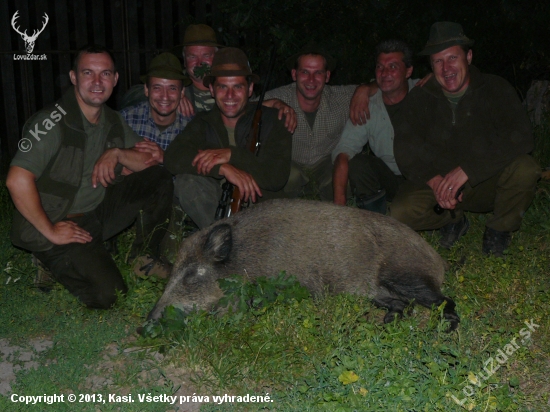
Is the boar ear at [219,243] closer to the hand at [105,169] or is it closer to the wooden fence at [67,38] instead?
the hand at [105,169]

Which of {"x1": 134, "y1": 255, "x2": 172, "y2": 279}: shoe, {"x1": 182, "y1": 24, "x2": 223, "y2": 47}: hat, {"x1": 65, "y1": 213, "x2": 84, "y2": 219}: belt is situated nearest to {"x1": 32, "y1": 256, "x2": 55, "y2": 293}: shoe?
{"x1": 65, "y1": 213, "x2": 84, "y2": 219}: belt

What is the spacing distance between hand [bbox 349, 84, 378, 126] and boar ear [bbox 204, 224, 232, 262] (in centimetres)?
235

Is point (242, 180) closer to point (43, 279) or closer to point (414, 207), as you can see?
point (414, 207)

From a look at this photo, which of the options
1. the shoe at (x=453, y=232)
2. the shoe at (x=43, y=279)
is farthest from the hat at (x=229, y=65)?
the shoe at (x=453, y=232)

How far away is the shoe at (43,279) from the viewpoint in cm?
518

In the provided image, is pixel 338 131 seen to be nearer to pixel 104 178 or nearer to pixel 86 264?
pixel 104 178

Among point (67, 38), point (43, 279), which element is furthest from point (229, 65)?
point (67, 38)

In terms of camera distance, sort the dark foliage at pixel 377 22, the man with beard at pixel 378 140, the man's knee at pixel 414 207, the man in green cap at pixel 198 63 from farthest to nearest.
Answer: the dark foliage at pixel 377 22 → the man in green cap at pixel 198 63 → the man with beard at pixel 378 140 → the man's knee at pixel 414 207

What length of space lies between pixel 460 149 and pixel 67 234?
136 inches

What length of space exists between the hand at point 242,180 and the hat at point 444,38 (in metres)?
1.94

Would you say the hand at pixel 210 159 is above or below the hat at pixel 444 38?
below

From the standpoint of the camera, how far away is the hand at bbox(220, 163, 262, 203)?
5180 mm

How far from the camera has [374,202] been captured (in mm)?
6250

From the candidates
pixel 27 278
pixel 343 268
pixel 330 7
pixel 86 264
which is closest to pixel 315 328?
pixel 343 268
